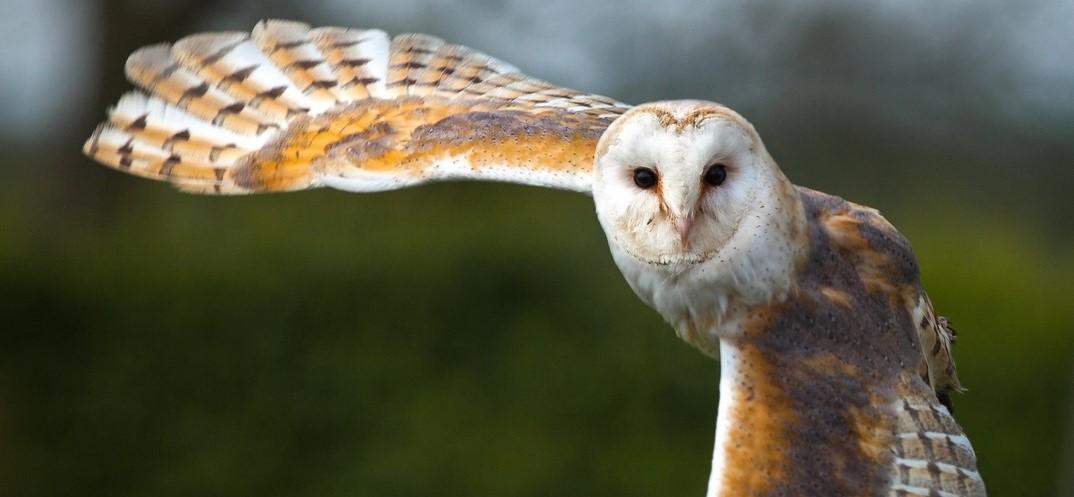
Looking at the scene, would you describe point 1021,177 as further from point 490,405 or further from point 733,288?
point 733,288

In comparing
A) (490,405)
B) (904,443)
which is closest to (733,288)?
(904,443)

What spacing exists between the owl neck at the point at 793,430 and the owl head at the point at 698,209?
0.12 m

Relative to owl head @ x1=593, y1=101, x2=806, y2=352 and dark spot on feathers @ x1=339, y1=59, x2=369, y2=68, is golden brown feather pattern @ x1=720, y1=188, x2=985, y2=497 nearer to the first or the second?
owl head @ x1=593, y1=101, x2=806, y2=352

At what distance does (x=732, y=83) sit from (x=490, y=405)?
2905 millimetres

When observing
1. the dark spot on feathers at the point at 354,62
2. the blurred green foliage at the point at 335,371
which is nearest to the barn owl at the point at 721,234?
the dark spot on feathers at the point at 354,62

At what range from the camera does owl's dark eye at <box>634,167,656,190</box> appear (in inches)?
93.0

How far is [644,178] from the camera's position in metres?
2.38

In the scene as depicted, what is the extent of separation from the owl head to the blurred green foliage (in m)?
2.65

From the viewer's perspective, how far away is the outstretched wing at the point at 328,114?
9.38ft

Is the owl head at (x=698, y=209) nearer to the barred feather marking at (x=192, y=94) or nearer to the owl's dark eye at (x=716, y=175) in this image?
the owl's dark eye at (x=716, y=175)

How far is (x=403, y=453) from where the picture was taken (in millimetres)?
5070

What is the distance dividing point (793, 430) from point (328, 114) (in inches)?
52.1

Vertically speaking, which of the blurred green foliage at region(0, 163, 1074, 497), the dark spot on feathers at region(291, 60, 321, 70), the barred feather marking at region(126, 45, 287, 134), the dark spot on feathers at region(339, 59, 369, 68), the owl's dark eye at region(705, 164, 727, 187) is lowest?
the blurred green foliage at region(0, 163, 1074, 497)

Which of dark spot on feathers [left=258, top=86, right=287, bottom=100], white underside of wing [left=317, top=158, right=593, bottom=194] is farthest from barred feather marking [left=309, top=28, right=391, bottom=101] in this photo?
white underside of wing [left=317, top=158, right=593, bottom=194]
